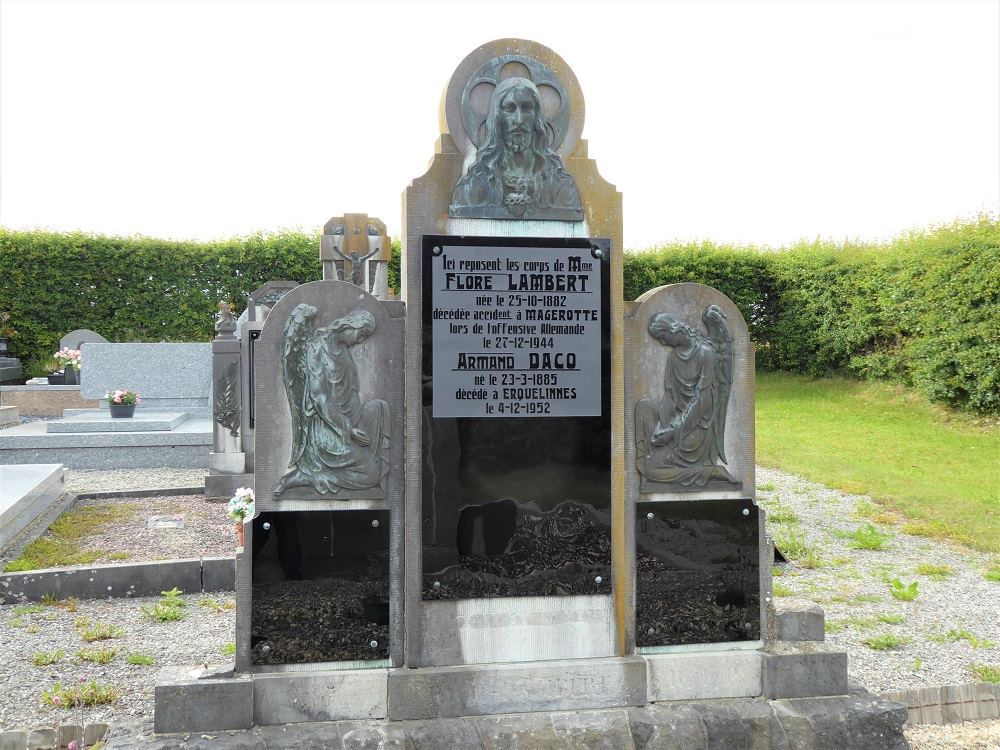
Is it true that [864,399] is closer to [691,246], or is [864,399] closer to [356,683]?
[691,246]

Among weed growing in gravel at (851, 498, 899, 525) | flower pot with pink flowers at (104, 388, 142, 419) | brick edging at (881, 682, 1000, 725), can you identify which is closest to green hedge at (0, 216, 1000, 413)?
flower pot with pink flowers at (104, 388, 142, 419)

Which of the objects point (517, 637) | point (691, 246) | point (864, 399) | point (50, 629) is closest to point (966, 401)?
point (864, 399)

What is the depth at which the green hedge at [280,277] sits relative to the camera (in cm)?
1678

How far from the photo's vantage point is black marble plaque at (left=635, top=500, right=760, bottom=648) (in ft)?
11.6

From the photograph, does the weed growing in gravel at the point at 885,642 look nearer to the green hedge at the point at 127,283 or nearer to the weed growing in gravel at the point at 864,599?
the weed growing in gravel at the point at 864,599

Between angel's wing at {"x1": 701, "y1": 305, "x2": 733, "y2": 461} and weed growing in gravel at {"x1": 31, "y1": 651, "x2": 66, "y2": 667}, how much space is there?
144 inches

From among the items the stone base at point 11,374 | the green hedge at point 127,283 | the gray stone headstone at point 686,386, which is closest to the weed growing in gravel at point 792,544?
the gray stone headstone at point 686,386

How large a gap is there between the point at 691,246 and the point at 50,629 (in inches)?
693

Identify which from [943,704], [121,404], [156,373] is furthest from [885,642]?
[156,373]

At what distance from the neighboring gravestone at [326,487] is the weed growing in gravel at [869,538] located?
17.1 feet

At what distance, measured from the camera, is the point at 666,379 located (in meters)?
3.53

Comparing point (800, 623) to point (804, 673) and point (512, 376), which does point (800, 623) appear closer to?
point (804, 673)

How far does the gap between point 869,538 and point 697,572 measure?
14.7 feet

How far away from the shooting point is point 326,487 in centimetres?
330
